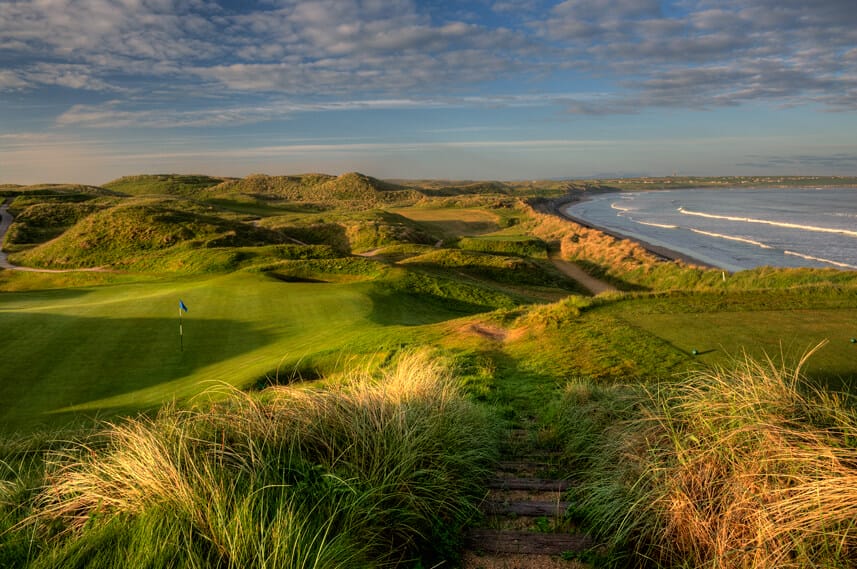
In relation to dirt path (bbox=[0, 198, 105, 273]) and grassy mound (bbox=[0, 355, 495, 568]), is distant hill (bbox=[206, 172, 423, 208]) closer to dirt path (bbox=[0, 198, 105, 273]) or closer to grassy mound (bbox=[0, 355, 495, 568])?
dirt path (bbox=[0, 198, 105, 273])

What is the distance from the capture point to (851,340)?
1046cm

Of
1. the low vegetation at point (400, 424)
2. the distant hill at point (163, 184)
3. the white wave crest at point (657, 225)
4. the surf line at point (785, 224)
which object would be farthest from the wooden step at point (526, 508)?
the distant hill at point (163, 184)

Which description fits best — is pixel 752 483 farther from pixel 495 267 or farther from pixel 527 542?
pixel 495 267

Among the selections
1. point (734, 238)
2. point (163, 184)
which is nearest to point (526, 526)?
point (734, 238)

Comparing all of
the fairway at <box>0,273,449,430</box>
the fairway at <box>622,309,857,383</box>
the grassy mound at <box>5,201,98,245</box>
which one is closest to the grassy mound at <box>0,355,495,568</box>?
the fairway at <box>0,273,449,430</box>

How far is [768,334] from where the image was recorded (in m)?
11.2

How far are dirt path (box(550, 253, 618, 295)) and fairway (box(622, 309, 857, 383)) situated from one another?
82.0ft

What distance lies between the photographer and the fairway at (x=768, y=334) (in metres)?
9.50

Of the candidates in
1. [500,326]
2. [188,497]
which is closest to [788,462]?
[188,497]

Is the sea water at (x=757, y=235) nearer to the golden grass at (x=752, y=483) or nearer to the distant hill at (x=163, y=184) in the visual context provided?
the golden grass at (x=752, y=483)

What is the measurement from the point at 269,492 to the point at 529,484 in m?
2.83

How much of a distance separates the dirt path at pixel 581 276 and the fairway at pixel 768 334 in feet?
82.0

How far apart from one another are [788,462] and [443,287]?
86.3 feet

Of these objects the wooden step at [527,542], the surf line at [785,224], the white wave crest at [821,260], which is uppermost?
the wooden step at [527,542]
